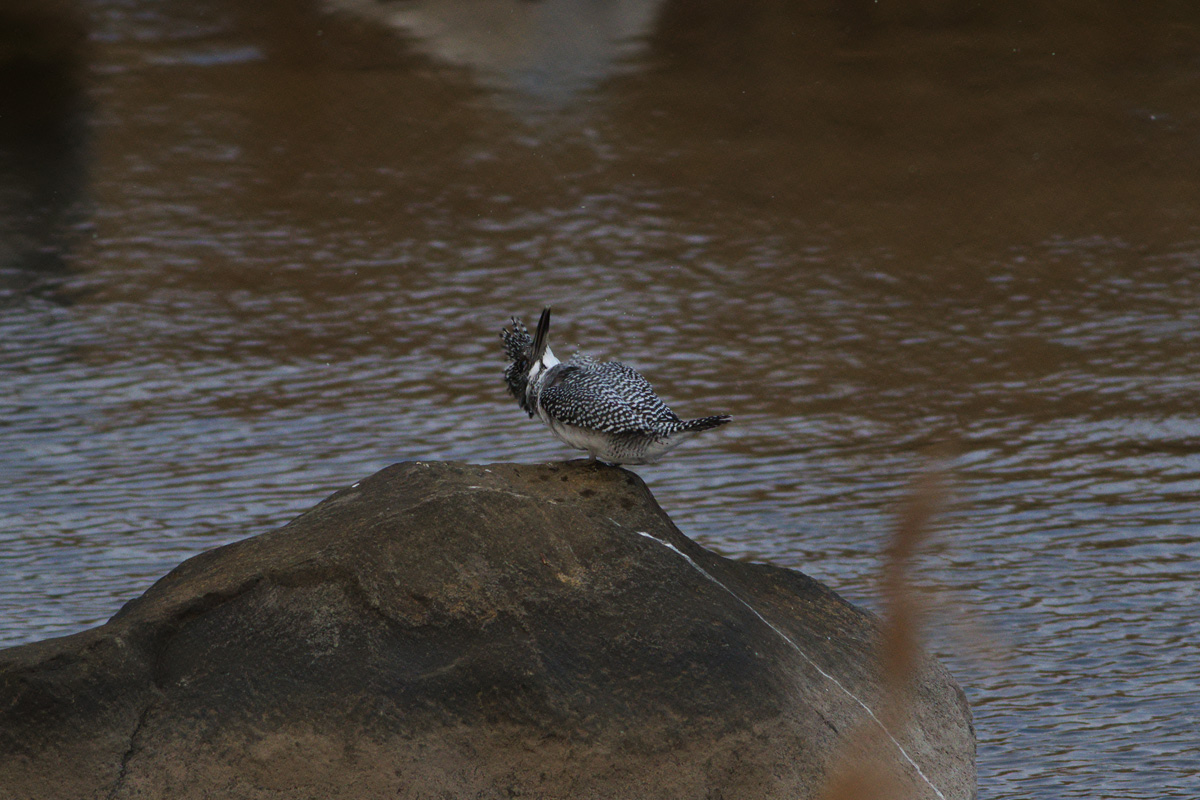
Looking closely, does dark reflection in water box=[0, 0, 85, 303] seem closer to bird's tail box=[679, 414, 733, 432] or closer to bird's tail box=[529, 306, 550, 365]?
bird's tail box=[529, 306, 550, 365]

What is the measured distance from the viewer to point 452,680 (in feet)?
15.4

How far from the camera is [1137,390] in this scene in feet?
34.5

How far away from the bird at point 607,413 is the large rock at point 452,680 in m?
0.27

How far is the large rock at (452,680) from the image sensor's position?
4.58 m

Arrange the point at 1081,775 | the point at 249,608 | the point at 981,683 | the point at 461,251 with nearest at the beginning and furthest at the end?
the point at 249,608 < the point at 1081,775 < the point at 981,683 < the point at 461,251

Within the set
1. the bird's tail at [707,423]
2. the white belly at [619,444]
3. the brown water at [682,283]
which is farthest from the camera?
the brown water at [682,283]

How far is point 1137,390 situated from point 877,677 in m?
5.96

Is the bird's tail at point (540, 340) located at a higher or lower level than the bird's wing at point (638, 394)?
higher

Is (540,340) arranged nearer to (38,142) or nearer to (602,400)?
(602,400)

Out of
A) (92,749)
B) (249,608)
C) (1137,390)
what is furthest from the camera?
(1137,390)

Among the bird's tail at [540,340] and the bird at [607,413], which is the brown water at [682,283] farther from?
the bird's tail at [540,340]

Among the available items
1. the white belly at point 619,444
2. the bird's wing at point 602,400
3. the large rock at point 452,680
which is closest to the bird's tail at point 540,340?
the bird's wing at point 602,400

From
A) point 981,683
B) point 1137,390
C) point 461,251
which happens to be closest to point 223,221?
point 461,251

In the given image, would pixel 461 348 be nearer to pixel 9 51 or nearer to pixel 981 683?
pixel 981 683
